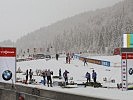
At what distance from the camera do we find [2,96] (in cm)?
1733

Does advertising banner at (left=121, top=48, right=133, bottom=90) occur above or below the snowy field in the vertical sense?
above

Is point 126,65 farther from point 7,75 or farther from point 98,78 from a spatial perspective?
point 98,78

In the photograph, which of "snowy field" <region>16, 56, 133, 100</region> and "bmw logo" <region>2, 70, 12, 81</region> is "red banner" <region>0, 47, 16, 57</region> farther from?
"snowy field" <region>16, 56, 133, 100</region>

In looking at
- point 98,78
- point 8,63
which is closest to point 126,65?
point 8,63

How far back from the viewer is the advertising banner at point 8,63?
1714 centimetres

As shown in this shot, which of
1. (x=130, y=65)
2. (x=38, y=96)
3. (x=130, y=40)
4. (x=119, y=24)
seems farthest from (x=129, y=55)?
(x=119, y=24)

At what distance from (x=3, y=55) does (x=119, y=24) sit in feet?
596

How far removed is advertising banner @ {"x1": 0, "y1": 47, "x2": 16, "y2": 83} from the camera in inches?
675

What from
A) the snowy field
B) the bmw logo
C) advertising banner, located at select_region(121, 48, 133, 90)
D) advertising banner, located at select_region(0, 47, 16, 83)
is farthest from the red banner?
advertising banner, located at select_region(121, 48, 133, 90)

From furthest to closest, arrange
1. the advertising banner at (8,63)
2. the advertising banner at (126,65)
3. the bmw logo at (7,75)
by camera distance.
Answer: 1. the advertising banner at (126,65)
2. the bmw logo at (7,75)
3. the advertising banner at (8,63)

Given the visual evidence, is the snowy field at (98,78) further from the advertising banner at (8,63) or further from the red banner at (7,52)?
the red banner at (7,52)

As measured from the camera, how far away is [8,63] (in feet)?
56.2

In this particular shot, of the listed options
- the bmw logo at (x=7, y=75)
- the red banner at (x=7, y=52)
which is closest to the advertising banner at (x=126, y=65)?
the red banner at (x=7, y=52)

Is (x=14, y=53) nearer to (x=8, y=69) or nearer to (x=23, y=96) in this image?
(x=8, y=69)
